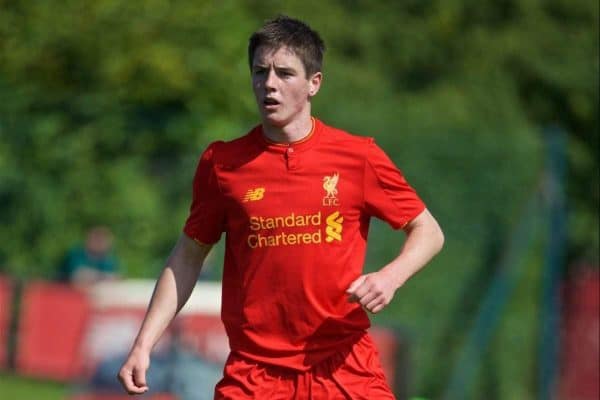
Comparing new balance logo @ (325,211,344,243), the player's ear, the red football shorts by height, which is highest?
the player's ear

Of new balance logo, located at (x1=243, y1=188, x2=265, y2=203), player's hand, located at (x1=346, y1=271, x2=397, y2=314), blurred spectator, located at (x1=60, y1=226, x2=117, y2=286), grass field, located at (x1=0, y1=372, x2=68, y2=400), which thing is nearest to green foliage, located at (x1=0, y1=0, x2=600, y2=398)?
blurred spectator, located at (x1=60, y1=226, x2=117, y2=286)

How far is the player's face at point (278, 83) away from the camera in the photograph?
552 cm

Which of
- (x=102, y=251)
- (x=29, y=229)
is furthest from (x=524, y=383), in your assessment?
(x=29, y=229)

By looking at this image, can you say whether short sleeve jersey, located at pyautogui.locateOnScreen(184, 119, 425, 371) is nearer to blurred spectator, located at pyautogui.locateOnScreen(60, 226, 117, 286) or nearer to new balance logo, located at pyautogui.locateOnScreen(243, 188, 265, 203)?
new balance logo, located at pyautogui.locateOnScreen(243, 188, 265, 203)

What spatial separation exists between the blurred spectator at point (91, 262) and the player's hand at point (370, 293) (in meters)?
11.6

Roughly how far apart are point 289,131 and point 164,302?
819mm

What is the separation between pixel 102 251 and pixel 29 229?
1.40 metres

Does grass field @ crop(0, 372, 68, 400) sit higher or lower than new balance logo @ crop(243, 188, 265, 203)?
lower

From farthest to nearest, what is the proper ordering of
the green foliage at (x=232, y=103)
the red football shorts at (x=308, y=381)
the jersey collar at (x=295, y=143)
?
the green foliage at (x=232, y=103)
the jersey collar at (x=295, y=143)
the red football shorts at (x=308, y=381)

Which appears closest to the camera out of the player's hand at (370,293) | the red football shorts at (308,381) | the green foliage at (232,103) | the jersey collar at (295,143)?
the player's hand at (370,293)

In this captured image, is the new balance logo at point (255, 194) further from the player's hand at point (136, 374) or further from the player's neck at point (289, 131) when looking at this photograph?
the player's hand at point (136, 374)

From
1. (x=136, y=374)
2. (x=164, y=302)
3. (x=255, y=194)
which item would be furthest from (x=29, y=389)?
(x=255, y=194)

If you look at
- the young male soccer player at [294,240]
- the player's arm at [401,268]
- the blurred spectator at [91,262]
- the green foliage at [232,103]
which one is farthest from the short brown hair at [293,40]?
the blurred spectator at [91,262]

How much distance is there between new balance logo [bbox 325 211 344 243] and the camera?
18.2 feet
